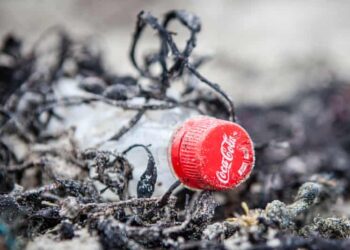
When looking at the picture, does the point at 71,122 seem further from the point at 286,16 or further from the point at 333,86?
the point at 286,16

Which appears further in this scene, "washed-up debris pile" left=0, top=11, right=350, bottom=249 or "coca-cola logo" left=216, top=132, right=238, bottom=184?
"coca-cola logo" left=216, top=132, right=238, bottom=184

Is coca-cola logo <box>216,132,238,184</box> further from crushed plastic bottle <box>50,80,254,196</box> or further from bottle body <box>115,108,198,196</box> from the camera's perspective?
bottle body <box>115,108,198,196</box>

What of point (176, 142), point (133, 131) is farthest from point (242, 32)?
point (176, 142)

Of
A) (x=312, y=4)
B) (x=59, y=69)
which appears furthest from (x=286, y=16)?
(x=59, y=69)

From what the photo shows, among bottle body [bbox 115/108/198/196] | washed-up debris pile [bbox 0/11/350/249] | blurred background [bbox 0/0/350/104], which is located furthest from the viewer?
blurred background [bbox 0/0/350/104]

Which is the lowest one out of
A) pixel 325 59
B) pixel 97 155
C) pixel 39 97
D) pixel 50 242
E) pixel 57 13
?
pixel 50 242

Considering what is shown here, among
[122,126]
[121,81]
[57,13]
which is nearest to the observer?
[122,126]

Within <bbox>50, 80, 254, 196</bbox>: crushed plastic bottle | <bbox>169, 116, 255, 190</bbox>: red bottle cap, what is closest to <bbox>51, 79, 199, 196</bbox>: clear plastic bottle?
<bbox>50, 80, 254, 196</bbox>: crushed plastic bottle
